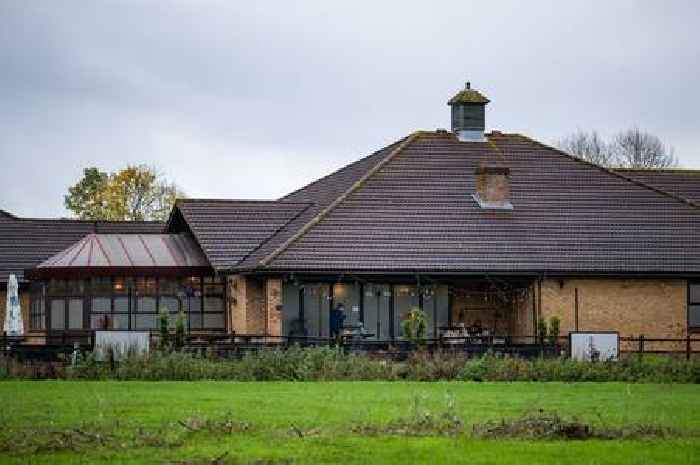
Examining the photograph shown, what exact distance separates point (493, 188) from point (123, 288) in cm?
1200

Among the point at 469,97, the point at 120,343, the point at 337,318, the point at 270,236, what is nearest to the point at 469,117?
the point at 469,97

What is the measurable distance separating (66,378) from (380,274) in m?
14.8

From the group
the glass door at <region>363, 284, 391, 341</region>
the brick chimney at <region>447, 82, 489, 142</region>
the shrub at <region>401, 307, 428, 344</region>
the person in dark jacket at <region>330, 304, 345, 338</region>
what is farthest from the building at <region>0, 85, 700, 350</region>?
→ the shrub at <region>401, 307, 428, 344</region>

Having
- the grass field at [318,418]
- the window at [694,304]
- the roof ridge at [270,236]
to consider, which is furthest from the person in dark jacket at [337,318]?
the grass field at [318,418]

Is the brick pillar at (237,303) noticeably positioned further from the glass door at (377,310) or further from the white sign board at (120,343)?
the white sign board at (120,343)

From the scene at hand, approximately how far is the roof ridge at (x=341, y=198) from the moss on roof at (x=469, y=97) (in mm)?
1688

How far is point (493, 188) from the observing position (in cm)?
4991

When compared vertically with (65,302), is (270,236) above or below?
above

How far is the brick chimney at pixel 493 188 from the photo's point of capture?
49.7m

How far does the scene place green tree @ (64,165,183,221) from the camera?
89.4m

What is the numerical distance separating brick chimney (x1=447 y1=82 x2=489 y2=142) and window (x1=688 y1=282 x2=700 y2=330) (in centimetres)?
963

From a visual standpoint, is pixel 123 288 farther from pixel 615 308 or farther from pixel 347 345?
pixel 615 308

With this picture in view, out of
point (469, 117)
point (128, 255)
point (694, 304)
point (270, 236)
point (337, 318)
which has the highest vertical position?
point (469, 117)

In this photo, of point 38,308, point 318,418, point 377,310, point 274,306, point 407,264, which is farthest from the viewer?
point 38,308
